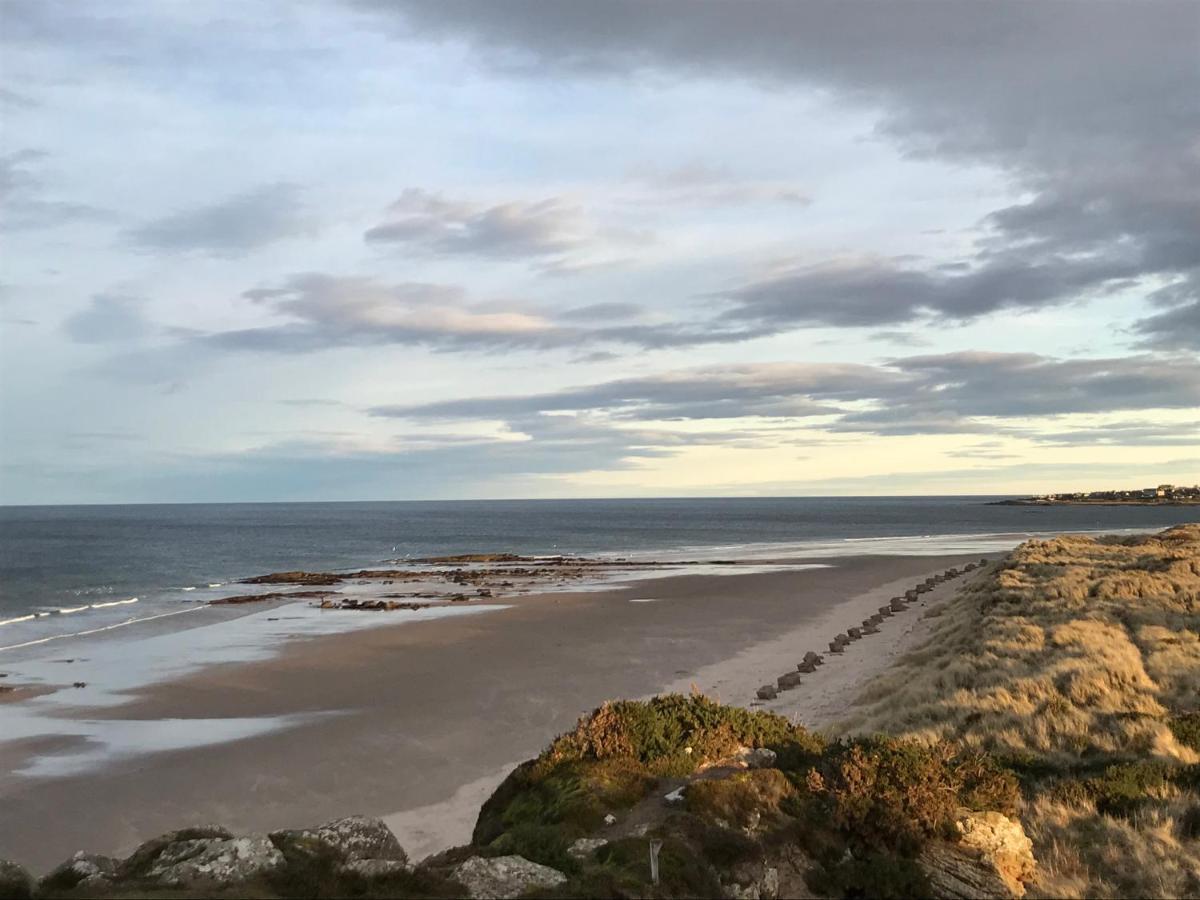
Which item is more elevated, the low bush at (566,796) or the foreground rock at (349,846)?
the foreground rock at (349,846)

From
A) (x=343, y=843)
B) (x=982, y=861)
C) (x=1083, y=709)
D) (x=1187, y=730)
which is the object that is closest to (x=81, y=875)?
(x=343, y=843)

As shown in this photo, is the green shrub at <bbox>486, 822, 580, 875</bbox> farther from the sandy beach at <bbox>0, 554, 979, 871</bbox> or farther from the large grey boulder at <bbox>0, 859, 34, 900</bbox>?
the sandy beach at <bbox>0, 554, 979, 871</bbox>

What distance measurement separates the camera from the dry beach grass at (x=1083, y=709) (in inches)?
341

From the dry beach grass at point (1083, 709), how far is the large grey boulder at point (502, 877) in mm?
4402

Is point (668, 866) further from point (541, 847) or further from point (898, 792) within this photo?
point (898, 792)

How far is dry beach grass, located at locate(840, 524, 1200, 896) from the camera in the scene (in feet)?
28.4

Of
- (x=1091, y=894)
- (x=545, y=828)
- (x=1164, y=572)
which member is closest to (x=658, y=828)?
(x=545, y=828)

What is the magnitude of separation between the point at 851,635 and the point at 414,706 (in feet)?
51.1

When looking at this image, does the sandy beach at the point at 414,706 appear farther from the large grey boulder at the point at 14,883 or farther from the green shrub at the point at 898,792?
the large grey boulder at the point at 14,883

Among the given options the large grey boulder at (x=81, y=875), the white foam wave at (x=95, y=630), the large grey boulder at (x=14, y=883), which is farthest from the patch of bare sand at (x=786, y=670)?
the white foam wave at (x=95, y=630)

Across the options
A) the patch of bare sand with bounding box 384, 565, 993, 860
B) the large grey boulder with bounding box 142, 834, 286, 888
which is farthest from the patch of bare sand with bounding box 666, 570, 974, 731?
the large grey boulder with bounding box 142, 834, 286, 888

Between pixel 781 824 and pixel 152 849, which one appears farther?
pixel 781 824

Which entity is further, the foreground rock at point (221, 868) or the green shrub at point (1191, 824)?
the green shrub at point (1191, 824)

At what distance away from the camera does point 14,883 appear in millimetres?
5867
